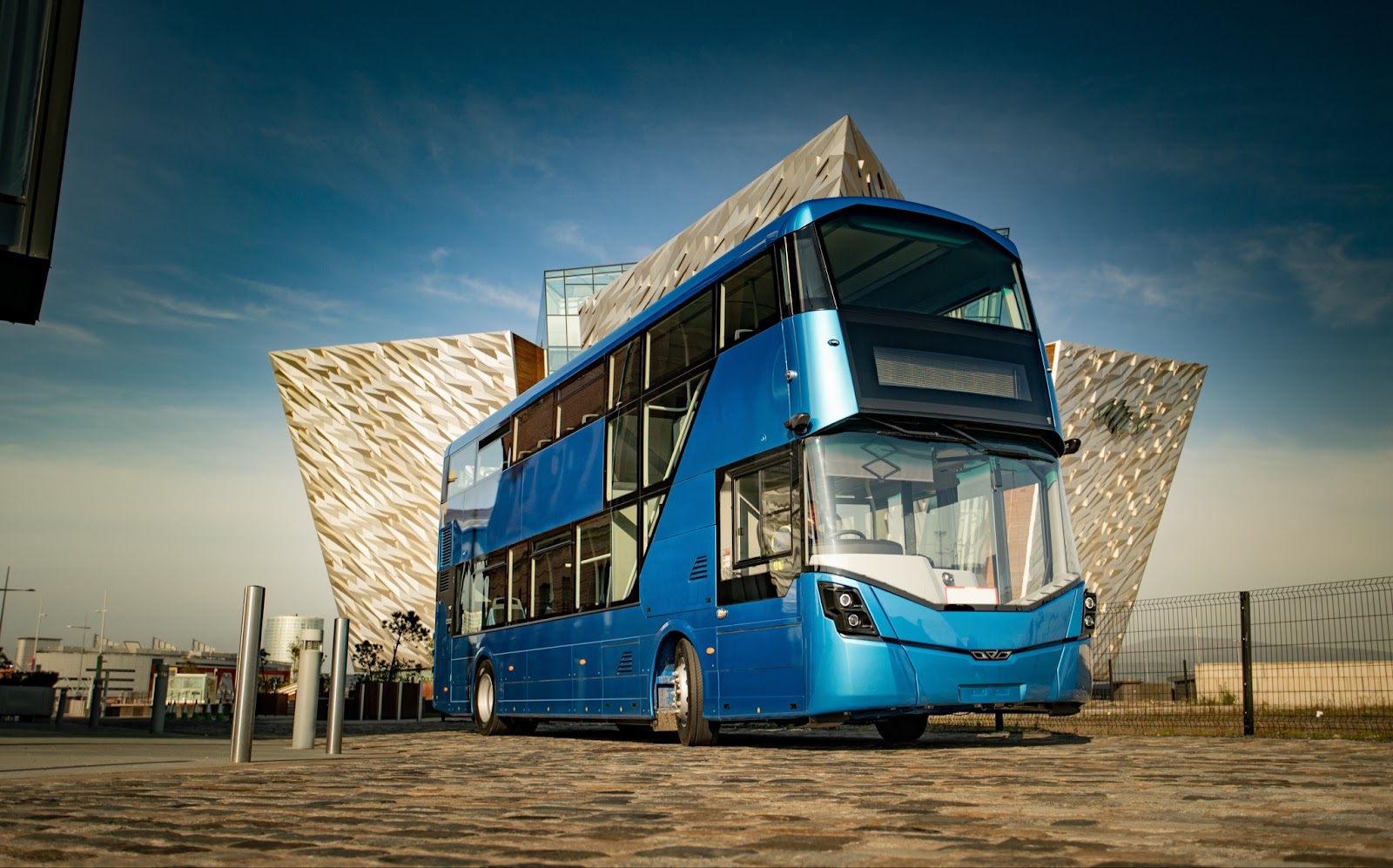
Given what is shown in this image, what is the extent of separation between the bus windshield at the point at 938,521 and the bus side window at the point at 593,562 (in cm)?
360

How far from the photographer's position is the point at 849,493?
8.59 m

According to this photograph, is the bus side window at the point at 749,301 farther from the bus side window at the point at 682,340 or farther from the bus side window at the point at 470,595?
the bus side window at the point at 470,595

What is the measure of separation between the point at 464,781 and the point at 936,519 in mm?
4096

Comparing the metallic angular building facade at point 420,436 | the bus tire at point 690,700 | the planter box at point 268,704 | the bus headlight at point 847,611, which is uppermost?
the metallic angular building facade at point 420,436

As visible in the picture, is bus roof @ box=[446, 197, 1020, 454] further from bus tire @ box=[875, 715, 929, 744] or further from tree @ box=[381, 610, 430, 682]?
tree @ box=[381, 610, 430, 682]

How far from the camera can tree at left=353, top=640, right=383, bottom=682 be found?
153ft

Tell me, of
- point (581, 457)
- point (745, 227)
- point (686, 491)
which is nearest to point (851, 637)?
point (686, 491)

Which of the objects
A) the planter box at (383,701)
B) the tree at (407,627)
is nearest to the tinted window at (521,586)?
the planter box at (383,701)

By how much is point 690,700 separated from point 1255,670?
211 inches

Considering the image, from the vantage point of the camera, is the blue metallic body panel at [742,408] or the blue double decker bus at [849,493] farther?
the blue metallic body panel at [742,408]

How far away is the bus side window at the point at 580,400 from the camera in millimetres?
12305

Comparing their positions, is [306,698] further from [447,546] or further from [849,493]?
[447,546]

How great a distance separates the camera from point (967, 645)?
8469 mm

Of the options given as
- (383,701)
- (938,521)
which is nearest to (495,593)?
(938,521)
